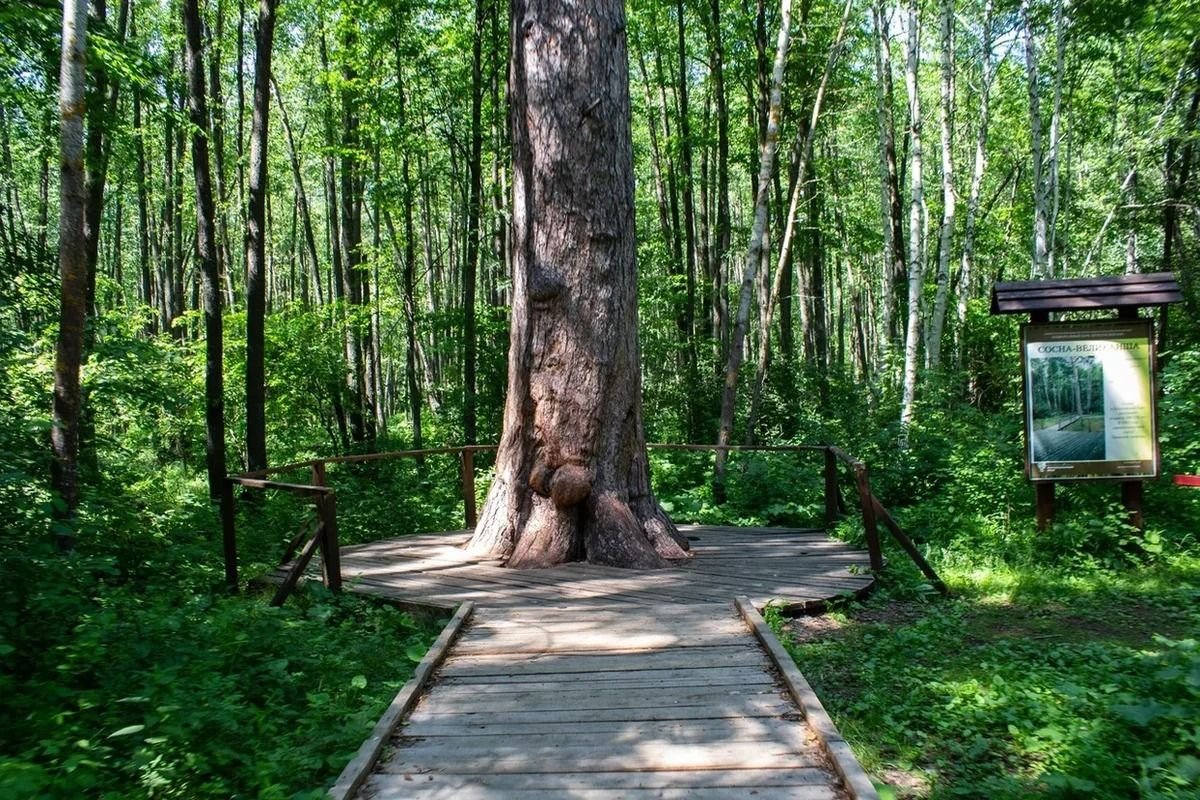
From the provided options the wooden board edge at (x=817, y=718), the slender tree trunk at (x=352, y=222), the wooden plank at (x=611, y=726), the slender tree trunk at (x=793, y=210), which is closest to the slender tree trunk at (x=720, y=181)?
the slender tree trunk at (x=793, y=210)

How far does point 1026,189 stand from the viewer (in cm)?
2797

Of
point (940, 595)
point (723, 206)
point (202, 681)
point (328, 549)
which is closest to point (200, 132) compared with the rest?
point (328, 549)

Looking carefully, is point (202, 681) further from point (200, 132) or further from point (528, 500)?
point (200, 132)

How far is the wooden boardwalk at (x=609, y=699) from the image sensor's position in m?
3.23

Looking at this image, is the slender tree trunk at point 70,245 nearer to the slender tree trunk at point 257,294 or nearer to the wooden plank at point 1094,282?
the slender tree trunk at point 257,294

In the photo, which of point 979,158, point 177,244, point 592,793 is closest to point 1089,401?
point 592,793

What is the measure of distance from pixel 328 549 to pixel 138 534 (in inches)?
136

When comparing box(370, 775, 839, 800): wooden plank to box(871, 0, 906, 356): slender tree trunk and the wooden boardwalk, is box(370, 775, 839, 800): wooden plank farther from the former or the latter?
box(871, 0, 906, 356): slender tree trunk

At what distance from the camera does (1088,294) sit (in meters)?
8.02

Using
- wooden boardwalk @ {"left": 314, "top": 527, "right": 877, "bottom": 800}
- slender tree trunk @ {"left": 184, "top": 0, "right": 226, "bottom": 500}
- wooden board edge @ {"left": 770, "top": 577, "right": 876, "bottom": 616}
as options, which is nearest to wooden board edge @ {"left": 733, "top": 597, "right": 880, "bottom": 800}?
wooden boardwalk @ {"left": 314, "top": 527, "right": 877, "bottom": 800}

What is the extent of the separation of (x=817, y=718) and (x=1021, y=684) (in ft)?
6.28

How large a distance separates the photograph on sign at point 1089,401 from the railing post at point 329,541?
672 cm

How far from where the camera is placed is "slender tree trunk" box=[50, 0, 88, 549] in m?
6.61

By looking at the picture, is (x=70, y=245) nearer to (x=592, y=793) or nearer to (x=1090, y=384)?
(x=592, y=793)
